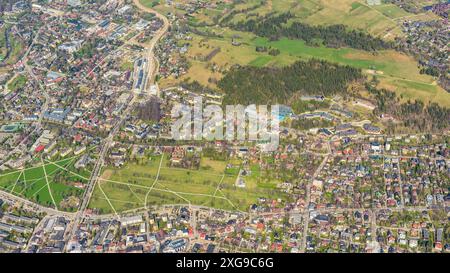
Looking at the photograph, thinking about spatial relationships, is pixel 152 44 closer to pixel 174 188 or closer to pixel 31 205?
pixel 174 188

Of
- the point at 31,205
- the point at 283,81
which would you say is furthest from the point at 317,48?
the point at 31,205

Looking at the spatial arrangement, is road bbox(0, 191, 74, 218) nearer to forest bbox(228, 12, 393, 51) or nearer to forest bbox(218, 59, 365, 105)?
forest bbox(218, 59, 365, 105)

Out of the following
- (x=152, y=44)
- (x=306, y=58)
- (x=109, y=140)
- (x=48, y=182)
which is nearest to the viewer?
(x=48, y=182)

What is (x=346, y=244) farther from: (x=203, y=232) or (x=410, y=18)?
(x=410, y=18)

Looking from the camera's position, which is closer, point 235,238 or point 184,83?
point 235,238

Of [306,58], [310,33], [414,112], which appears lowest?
[414,112]
